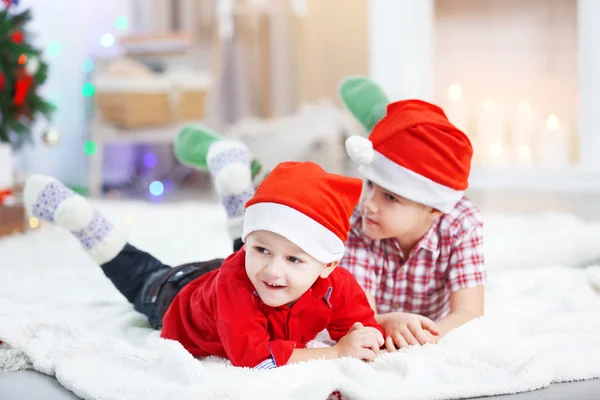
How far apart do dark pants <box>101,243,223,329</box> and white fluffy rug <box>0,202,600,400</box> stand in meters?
0.04

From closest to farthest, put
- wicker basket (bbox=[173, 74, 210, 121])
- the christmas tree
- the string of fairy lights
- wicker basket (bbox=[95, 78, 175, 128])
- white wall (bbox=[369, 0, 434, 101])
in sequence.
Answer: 1. the christmas tree
2. white wall (bbox=[369, 0, 434, 101])
3. wicker basket (bbox=[95, 78, 175, 128])
4. wicker basket (bbox=[173, 74, 210, 121])
5. the string of fairy lights

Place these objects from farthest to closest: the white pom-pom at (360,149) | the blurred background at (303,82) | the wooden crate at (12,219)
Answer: the blurred background at (303,82)
the wooden crate at (12,219)
the white pom-pom at (360,149)

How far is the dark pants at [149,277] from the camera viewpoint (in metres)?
1.25

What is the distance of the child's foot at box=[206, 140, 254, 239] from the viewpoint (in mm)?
1325

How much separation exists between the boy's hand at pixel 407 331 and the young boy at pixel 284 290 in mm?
33

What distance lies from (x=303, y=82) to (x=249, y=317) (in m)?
3.35

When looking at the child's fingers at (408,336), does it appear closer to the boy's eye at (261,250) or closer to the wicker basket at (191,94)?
the boy's eye at (261,250)

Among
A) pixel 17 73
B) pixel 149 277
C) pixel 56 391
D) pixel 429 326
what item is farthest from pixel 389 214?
pixel 17 73

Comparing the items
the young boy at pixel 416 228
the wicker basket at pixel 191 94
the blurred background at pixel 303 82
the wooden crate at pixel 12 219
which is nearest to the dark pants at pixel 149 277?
the young boy at pixel 416 228

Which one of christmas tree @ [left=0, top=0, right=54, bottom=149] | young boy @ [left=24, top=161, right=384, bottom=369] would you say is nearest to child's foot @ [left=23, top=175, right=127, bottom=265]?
young boy @ [left=24, top=161, right=384, bottom=369]

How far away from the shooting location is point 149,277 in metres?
1.30

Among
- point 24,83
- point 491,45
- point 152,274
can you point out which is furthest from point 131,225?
point 491,45

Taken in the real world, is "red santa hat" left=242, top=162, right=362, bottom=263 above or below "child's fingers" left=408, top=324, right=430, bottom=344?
above

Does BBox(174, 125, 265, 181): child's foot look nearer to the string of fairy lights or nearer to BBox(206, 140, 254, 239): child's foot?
BBox(206, 140, 254, 239): child's foot
